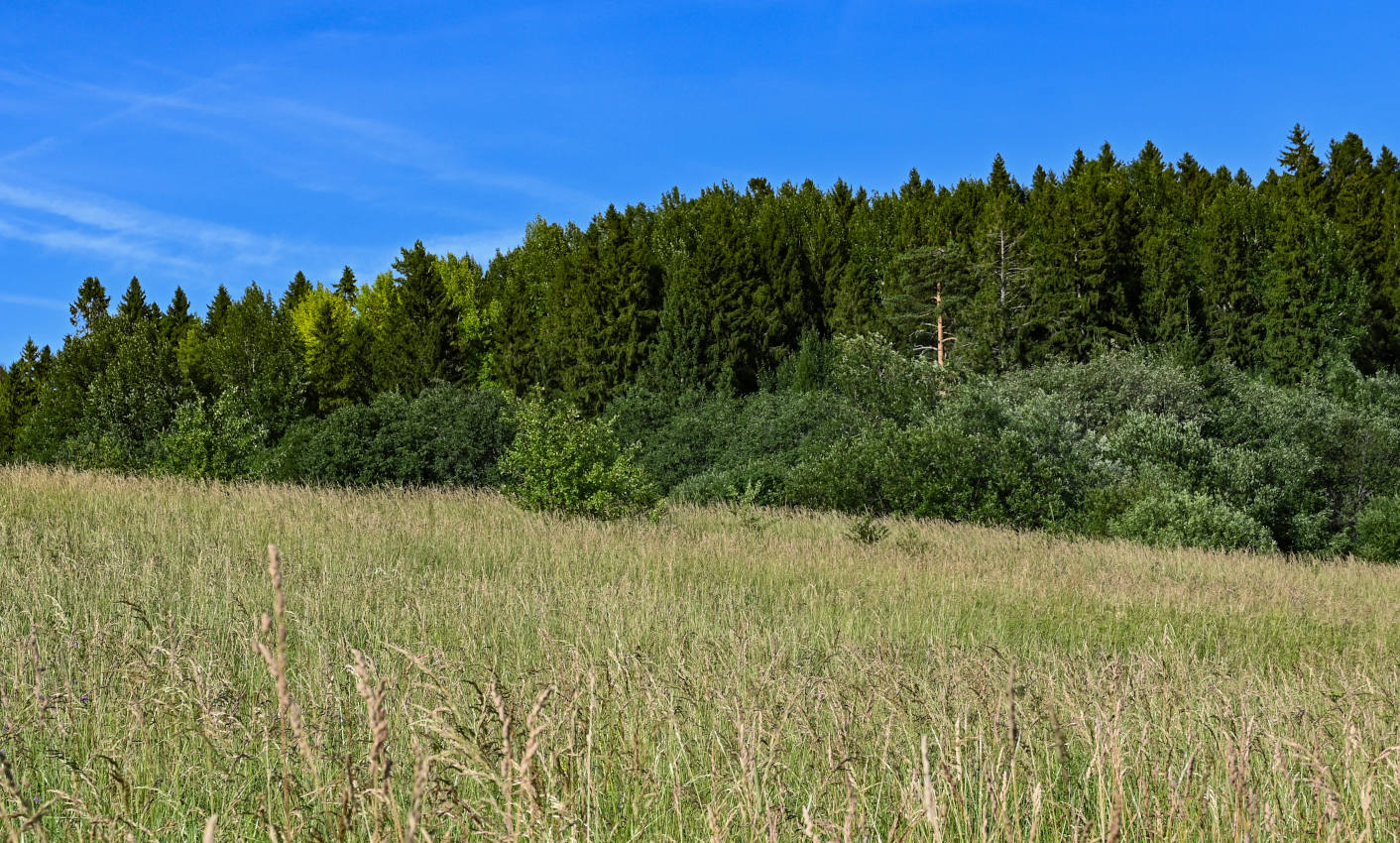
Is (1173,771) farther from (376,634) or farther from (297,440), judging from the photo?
(297,440)

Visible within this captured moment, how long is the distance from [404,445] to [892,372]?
14.0 m

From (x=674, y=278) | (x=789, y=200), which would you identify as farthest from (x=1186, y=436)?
(x=789, y=200)

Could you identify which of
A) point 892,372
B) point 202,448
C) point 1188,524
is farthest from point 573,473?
point 892,372

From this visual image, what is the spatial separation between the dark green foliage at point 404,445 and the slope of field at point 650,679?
40.7 feet

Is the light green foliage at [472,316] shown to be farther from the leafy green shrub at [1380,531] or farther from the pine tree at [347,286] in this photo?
the leafy green shrub at [1380,531]

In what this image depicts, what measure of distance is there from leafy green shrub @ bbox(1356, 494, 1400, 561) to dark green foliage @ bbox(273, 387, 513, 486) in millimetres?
20990

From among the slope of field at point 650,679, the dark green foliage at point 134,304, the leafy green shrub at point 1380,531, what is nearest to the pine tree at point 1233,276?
the leafy green shrub at point 1380,531

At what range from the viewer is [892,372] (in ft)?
82.9

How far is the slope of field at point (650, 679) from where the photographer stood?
2156 millimetres

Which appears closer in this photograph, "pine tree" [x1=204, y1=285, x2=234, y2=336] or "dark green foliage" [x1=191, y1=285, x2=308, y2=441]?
"dark green foliage" [x1=191, y1=285, x2=308, y2=441]

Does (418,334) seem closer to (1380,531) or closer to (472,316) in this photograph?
(472,316)

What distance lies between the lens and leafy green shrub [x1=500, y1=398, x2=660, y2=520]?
12930 mm

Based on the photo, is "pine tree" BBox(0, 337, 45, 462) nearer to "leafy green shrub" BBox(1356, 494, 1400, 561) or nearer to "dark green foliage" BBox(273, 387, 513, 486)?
"dark green foliage" BBox(273, 387, 513, 486)

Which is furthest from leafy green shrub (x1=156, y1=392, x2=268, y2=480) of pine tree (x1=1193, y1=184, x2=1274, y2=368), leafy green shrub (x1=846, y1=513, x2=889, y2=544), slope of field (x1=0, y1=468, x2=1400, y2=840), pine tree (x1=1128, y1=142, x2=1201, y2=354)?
pine tree (x1=1193, y1=184, x2=1274, y2=368)
